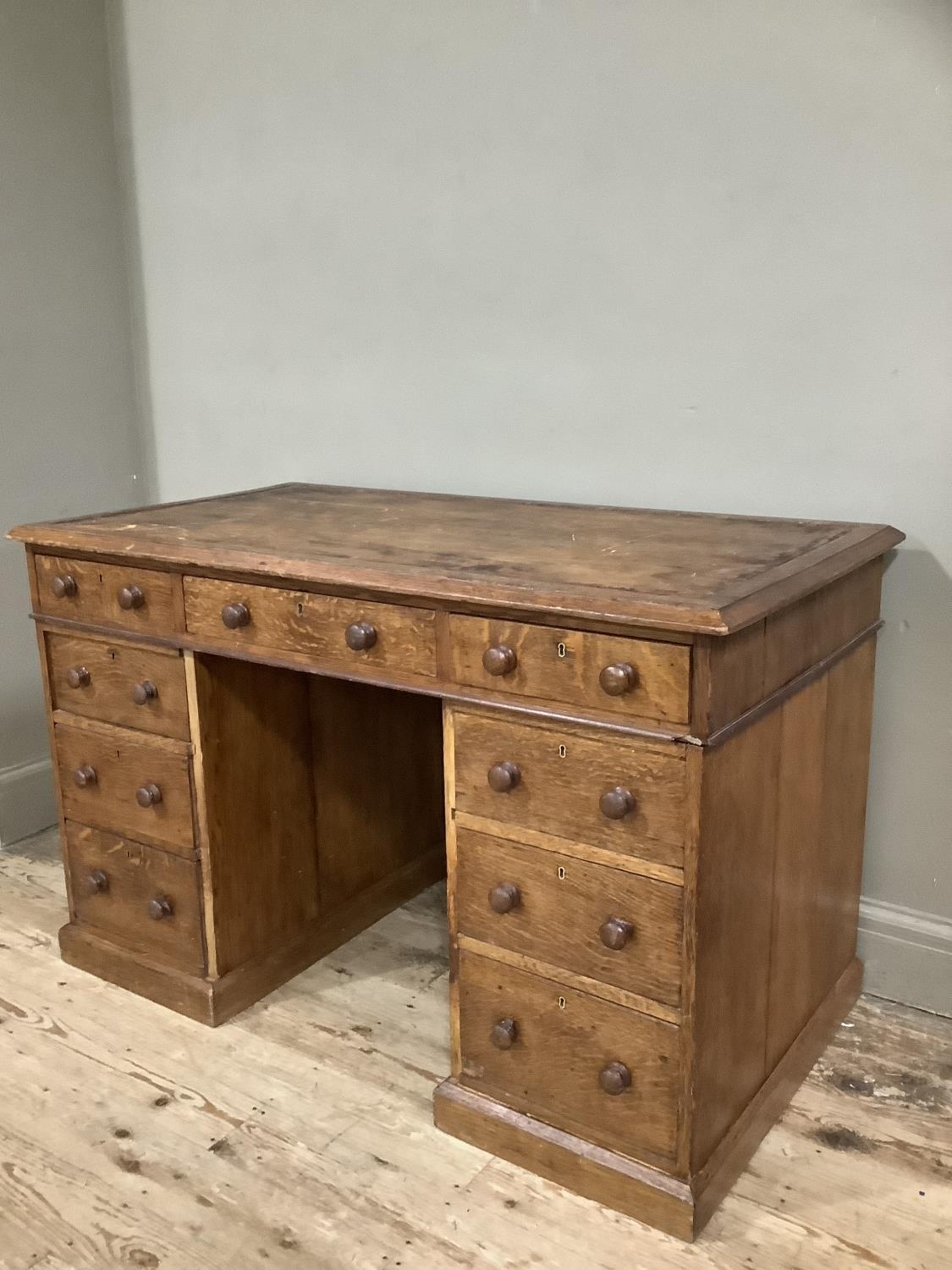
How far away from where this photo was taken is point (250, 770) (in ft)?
6.98

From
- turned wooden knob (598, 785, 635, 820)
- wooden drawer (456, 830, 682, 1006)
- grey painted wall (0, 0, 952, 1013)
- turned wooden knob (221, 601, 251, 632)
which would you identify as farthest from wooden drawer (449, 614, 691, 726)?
grey painted wall (0, 0, 952, 1013)

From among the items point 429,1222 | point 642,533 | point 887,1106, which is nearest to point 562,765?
point 642,533

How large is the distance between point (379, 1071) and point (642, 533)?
1.02 m

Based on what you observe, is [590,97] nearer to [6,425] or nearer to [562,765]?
[562,765]

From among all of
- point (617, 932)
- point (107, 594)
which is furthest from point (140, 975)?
point (617, 932)

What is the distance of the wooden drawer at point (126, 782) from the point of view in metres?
2.07

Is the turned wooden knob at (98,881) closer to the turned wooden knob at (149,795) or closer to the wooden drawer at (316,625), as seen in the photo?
the turned wooden knob at (149,795)

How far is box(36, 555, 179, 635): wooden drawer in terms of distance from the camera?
6.44 ft

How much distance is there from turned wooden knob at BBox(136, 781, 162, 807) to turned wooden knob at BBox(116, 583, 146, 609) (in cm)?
34

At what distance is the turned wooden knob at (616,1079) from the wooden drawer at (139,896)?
85 centimetres

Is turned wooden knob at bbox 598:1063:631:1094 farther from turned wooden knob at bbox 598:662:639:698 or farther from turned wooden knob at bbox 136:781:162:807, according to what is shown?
turned wooden knob at bbox 136:781:162:807

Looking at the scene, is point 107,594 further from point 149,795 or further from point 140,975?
point 140,975

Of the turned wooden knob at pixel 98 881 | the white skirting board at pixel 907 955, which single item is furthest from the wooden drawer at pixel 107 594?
the white skirting board at pixel 907 955

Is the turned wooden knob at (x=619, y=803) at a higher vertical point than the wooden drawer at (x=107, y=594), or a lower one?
lower
